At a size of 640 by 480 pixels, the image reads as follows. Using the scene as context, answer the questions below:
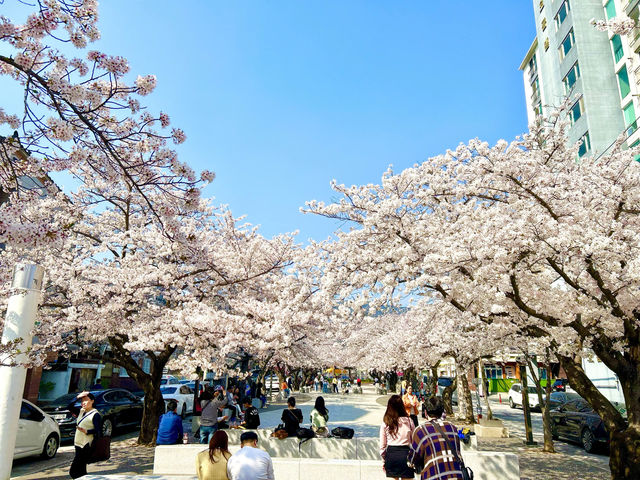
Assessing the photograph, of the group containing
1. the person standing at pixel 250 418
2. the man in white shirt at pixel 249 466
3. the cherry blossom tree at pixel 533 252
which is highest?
the cherry blossom tree at pixel 533 252

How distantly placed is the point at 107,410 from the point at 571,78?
33987 mm

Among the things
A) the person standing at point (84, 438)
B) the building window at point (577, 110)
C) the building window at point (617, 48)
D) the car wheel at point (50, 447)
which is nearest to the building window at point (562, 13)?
the building window at point (617, 48)

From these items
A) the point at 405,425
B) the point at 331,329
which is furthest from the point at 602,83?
the point at 405,425

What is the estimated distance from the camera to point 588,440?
44.7ft

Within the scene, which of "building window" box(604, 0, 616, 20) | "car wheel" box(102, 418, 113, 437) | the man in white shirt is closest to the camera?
the man in white shirt

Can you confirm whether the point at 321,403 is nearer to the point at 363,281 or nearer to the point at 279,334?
the point at 279,334

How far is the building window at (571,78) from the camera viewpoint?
97.8ft

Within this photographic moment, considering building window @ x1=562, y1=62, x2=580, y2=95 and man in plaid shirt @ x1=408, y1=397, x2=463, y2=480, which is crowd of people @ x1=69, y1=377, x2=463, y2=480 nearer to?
man in plaid shirt @ x1=408, y1=397, x2=463, y2=480

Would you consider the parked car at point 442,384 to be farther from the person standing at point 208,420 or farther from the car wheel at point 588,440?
the person standing at point 208,420

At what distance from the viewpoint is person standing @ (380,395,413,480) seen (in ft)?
19.3

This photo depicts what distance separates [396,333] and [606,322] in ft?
70.7

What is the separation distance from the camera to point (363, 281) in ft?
33.6

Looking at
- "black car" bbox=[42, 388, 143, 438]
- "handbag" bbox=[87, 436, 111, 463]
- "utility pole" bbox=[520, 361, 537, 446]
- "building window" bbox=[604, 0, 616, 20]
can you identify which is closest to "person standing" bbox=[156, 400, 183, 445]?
"handbag" bbox=[87, 436, 111, 463]

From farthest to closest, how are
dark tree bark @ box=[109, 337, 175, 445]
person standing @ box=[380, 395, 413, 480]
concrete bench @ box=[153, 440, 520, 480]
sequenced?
dark tree bark @ box=[109, 337, 175, 445]
concrete bench @ box=[153, 440, 520, 480]
person standing @ box=[380, 395, 413, 480]
